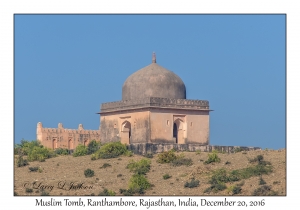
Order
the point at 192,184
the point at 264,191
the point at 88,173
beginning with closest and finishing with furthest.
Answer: the point at 264,191 < the point at 192,184 < the point at 88,173

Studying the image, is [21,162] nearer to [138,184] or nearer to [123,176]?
[123,176]

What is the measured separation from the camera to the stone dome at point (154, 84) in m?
40.6

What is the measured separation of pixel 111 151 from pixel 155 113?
9.72 feet

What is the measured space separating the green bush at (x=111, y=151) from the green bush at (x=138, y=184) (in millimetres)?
6052

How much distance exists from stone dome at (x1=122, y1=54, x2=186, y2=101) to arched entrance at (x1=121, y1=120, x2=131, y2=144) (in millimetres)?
1192

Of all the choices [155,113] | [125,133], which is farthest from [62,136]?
[155,113]

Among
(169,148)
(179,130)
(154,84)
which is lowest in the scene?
(169,148)

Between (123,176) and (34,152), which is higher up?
(34,152)

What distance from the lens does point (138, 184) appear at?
102ft

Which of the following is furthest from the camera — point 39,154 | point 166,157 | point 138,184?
point 39,154

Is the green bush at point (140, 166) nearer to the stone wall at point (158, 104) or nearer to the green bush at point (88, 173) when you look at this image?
the green bush at point (88, 173)

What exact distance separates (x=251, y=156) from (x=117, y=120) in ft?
27.1
